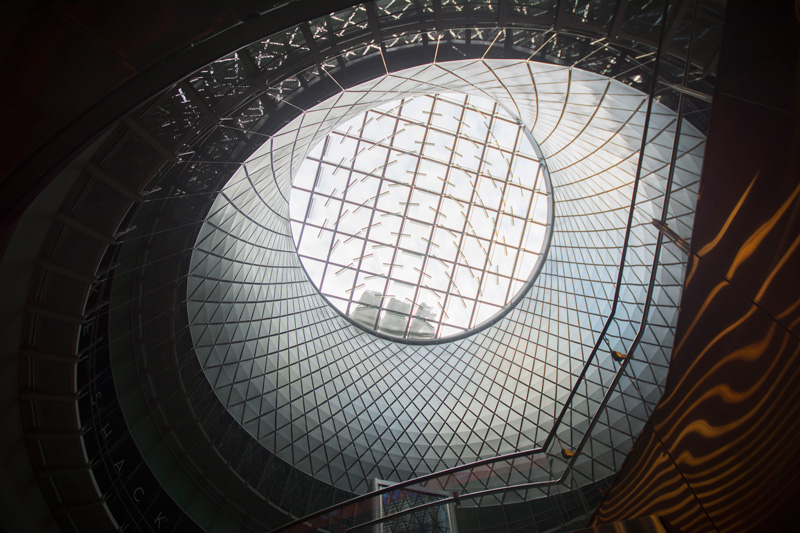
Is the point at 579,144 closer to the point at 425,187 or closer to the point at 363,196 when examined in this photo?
the point at 425,187

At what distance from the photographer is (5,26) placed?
4.48m

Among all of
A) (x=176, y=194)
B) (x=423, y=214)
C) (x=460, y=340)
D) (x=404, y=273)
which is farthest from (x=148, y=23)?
(x=460, y=340)

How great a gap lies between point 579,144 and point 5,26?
86.6 ft

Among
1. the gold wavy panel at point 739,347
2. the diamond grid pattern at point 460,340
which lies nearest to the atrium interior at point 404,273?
the gold wavy panel at point 739,347

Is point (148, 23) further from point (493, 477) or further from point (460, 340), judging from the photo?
point (460, 340)

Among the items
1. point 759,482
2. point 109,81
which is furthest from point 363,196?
point 759,482

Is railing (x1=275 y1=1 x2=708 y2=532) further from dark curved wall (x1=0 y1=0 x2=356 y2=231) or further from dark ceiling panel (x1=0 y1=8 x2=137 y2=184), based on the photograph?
dark ceiling panel (x1=0 y1=8 x2=137 y2=184)

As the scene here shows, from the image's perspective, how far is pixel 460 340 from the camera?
4253 cm

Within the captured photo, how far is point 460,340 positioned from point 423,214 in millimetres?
13628

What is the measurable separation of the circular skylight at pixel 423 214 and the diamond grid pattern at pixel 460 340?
228cm

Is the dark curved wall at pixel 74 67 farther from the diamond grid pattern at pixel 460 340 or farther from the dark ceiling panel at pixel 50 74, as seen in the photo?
the diamond grid pattern at pixel 460 340

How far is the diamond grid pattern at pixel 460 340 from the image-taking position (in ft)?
37.2

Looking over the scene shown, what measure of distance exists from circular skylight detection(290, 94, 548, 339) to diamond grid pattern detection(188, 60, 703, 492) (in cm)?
228

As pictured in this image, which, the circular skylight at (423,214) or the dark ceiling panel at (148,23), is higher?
the circular skylight at (423,214)
